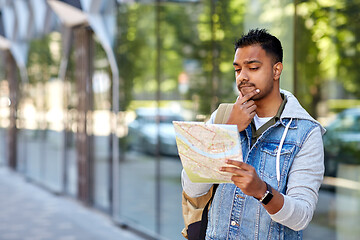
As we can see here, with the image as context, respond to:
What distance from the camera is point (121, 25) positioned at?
7.58 meters

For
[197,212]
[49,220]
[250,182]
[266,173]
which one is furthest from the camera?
[49,220]

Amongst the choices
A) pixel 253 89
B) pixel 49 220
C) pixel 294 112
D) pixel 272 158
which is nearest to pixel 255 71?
pixel 253 89

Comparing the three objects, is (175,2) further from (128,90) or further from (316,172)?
(316,172)

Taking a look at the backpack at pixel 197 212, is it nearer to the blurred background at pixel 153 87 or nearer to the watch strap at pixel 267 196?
the watch strap at pixel 267 196

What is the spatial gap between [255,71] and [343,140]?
2.81 meters

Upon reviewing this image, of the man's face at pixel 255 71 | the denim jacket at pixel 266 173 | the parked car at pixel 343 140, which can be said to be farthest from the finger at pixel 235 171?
the parked car at pixel 343 140

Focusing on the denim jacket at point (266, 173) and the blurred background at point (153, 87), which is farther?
the blurred background at point (153, 87)

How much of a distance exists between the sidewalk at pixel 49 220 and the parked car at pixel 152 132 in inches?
46.3

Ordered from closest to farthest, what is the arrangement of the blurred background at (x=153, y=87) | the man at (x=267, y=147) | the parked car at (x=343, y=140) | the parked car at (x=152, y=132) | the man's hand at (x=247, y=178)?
the man's hand at (x=247, y=178)
the man at (x=267, y=147)
the parked car at (x=343, y=140)
the blurred background at (x=153, y=87)
the parked car at (x=152, y=132)

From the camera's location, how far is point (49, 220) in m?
8.02

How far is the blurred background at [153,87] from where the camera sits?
14.9 ft

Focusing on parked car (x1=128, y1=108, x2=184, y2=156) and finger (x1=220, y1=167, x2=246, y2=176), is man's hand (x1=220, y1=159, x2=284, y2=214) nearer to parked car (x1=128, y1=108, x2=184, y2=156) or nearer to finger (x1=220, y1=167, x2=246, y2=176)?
finger (x1=220, y1=167, x2=246, y2=176)

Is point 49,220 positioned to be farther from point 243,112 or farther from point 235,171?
point 235,171

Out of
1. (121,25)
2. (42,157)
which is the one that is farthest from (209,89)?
(42,157)
